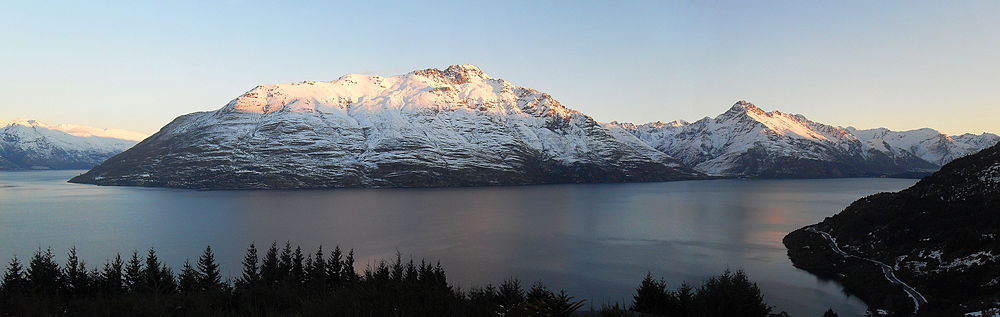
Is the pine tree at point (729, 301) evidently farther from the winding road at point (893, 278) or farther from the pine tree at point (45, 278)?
the pine tree at point (45, 278)

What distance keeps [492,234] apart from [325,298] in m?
78.2

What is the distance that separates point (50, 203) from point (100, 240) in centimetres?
8138

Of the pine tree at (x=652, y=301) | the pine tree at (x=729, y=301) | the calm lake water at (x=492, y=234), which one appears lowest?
the calm lake water at (x=492, y=234)

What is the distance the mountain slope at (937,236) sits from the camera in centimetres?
4360

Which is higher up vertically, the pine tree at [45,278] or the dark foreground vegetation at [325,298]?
the dark foreground vegetation at [325,298]

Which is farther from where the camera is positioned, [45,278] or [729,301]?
[45,278]

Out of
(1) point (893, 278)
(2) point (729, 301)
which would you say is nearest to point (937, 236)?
(1) point (893, 278)

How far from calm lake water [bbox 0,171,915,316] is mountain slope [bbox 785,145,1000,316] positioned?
5.43m

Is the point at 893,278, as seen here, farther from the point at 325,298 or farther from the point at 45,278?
the point at 45,278

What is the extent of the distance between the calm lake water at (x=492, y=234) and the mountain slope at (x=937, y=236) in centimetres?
543

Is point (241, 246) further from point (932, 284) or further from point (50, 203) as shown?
point (50, 203)

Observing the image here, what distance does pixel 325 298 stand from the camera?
13.1m

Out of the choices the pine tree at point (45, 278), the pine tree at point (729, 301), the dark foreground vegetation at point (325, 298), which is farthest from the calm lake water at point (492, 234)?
the pine tree at point (45, 278)

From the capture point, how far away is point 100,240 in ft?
267
